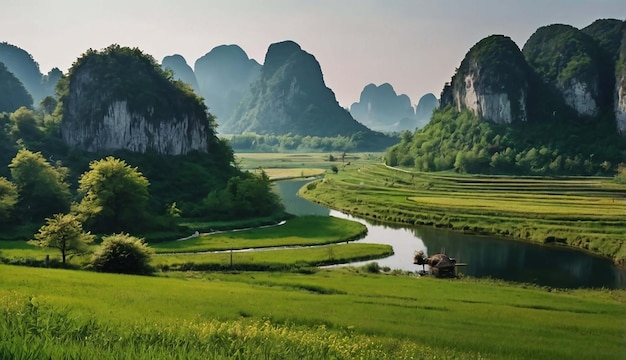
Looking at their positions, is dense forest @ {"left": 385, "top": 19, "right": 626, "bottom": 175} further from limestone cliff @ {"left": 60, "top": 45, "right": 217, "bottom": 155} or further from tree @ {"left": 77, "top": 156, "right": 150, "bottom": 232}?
tree @ {"left": 77, "top": 156, "right": 150, "bottom": 232}

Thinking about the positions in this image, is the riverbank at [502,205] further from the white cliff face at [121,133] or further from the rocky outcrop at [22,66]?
the rocky outcrop at [22,66]

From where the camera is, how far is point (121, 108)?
89.0 metres

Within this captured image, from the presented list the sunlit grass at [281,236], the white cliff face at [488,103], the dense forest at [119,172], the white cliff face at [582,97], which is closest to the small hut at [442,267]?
the sunlit grass at [281,236]

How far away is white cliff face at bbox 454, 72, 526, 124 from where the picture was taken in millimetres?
144000

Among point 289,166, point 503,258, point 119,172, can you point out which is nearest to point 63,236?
point 119,172

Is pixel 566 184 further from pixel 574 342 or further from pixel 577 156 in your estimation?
pixel 574 342

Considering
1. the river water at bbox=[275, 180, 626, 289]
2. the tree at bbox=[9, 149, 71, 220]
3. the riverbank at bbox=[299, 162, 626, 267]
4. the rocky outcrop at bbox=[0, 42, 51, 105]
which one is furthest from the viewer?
the rocky outcrop at bbox=[0, 42, 51, 105]

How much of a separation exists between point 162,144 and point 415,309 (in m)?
76.7

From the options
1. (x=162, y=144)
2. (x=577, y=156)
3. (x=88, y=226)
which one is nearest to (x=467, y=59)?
(x=577, y=156)

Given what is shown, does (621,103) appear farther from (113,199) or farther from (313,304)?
(313,304)

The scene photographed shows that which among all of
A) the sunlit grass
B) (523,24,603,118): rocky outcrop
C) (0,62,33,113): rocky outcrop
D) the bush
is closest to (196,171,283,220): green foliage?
Result: the sunlit grass

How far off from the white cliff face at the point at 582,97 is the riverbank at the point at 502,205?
5331 cm

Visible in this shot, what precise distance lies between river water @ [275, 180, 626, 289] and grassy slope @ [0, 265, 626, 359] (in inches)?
338

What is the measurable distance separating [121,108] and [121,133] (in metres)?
4.43
